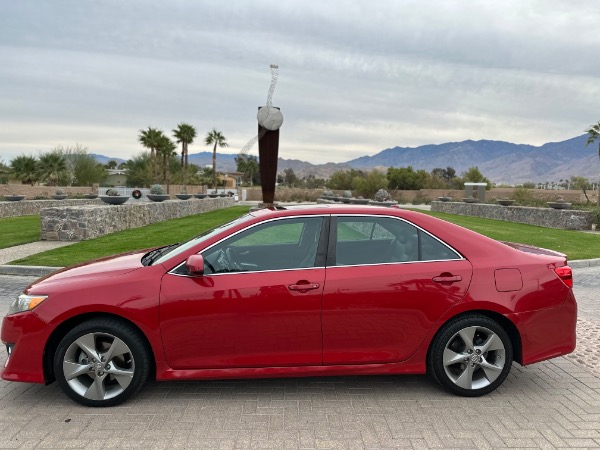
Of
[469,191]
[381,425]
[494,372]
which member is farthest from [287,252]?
[469,191]

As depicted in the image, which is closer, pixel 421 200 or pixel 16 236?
pixel 16 236

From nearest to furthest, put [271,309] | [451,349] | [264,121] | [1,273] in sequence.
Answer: [271,309] → [451,349] → [1,273] → [264,121]

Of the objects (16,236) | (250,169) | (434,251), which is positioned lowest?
(16,236)

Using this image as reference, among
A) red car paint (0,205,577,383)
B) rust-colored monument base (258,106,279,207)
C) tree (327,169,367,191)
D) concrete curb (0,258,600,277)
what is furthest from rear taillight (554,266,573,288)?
tree (327,169,367,191)

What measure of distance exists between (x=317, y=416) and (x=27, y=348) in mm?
2248

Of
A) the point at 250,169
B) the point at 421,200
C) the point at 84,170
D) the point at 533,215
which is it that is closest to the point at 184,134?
the point at 84,170

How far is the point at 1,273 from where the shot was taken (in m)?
8.70

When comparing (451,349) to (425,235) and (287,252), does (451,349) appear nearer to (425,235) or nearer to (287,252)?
(425,235)

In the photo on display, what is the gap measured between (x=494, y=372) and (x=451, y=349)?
413 mm

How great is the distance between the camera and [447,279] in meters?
3.57

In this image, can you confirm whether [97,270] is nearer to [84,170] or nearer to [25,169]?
[25,169]

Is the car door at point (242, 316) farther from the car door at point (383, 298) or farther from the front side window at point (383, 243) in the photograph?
the front side window at point (383, 243)

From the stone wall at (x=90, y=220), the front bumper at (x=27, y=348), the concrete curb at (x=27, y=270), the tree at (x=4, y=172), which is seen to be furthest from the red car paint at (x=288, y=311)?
the tree at (x=4, y=172)

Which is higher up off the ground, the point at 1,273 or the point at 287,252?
the point at 287,252
